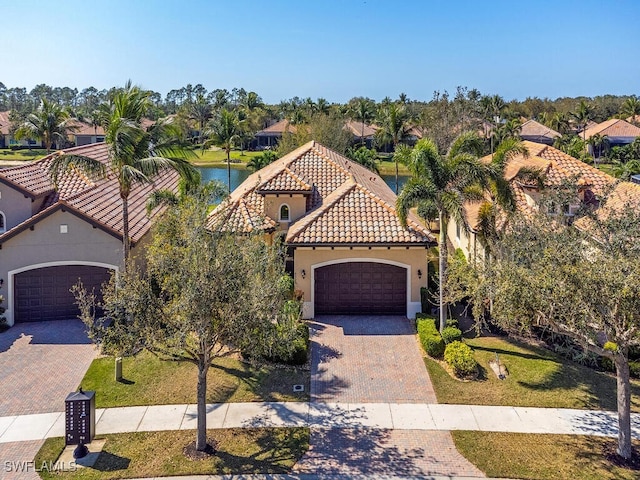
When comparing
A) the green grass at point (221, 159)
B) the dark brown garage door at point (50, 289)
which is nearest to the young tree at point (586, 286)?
the dark brown garage door at point (50, 289)

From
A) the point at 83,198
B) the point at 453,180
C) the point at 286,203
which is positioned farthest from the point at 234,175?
the point at 453,180

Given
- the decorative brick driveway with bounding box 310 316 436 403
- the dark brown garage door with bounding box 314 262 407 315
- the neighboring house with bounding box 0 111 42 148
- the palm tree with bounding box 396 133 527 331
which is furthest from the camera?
the neighboring house with bounding box 0 111 42 148

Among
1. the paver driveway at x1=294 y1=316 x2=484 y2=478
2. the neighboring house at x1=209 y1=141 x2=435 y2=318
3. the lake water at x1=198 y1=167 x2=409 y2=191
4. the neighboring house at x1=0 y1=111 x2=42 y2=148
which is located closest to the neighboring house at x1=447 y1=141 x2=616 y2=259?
the neighboring house at x1=209 y1=141 x2=435 y2=318

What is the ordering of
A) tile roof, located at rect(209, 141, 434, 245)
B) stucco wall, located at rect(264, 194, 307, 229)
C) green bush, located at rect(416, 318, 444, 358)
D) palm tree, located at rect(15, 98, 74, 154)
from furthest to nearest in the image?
1. palm tree, located at rect(15, 98, 74, 154)
2. stucco wall, located at rect(264, 194, 307, 229)
3. tile roof, located at rect(209, 141, 434, 245)
4. green bush, located at rect(416, 318, 444, 358)

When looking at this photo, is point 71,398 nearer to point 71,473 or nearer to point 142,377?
point 71,473

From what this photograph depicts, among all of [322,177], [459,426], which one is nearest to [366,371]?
[459,426]

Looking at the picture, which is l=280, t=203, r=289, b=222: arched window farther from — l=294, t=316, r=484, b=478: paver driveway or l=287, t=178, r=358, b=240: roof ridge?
l=294, t=316, r=484, b=478: paver driveway

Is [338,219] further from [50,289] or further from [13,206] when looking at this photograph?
[13,206]
